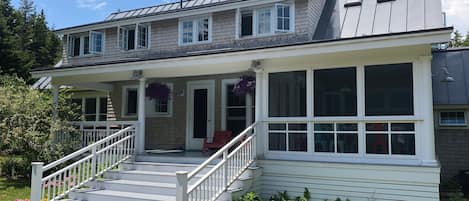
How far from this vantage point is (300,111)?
29.1ft

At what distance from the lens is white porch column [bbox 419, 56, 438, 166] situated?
742 centimetres

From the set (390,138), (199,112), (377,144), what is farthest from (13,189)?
(390,138)

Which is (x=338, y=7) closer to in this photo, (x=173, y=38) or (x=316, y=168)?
(x=173, y=38)

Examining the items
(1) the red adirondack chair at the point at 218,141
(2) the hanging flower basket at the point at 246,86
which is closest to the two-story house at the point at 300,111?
(2) the hanging flower basket at the point at 246,86

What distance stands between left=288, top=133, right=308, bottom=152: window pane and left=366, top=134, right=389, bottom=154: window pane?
132cm

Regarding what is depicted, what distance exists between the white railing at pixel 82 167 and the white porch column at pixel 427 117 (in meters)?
6.74

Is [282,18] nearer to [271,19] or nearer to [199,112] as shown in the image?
[271,19]

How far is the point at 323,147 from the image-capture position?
849cm

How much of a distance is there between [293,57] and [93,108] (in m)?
10.7

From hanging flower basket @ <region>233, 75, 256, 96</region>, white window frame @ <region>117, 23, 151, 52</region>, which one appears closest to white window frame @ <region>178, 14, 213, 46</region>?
white window frame @ <region>117, 23, 151, 52</region>

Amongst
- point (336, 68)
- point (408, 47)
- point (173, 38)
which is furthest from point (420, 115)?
point (173, 38)

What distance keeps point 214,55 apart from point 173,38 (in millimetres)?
5495

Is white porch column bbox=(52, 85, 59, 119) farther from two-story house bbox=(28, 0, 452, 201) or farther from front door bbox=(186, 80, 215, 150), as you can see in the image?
front door bbox=(186, 80, 215, 150)

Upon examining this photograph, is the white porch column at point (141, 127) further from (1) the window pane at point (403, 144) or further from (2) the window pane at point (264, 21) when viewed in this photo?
(1) the window pane at point (403, 144)
